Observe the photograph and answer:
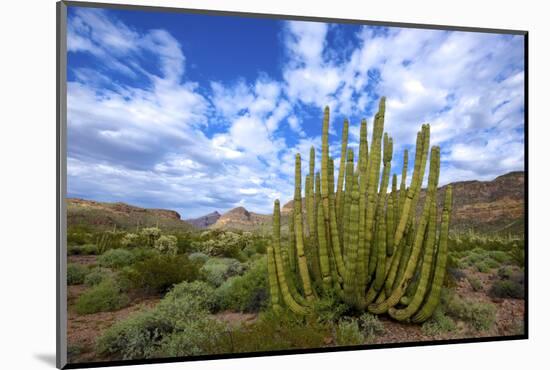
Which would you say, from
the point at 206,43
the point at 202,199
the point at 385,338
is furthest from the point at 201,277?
the point at 206,43

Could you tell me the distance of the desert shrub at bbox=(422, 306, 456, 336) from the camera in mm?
4672

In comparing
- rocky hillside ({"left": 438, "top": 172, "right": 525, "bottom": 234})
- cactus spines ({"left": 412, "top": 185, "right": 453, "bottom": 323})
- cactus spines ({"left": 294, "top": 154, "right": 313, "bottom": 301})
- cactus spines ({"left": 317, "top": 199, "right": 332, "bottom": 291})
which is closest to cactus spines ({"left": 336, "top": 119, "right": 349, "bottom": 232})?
cactus spines ({"left": 317, "top": 199, "right": 332, "bottom": 291})

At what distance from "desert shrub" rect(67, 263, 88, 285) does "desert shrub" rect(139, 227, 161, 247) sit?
0.79 metres

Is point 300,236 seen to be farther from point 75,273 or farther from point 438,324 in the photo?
point 75,273

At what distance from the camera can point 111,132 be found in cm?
426

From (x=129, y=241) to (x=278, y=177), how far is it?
6.00 feet

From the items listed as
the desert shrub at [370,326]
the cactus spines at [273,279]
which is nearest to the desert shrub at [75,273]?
the cactus spines at [273,279]

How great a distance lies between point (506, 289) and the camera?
199 inches

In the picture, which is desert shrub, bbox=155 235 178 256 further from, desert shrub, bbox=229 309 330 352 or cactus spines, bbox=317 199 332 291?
cactus spines, bbox=317 199 332 291

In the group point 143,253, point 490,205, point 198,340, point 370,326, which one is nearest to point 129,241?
point 143,253

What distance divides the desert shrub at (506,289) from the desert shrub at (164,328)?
3413 millimetres

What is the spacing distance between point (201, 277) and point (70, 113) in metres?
2.20

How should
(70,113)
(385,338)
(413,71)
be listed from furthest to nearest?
(413,71), (385,338), (70,113)

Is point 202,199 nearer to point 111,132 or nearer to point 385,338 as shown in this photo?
point 111,132
